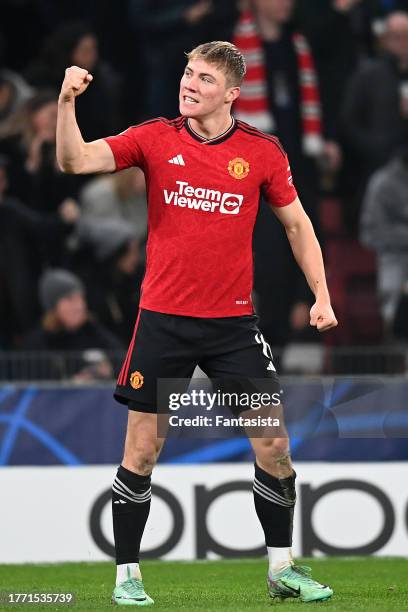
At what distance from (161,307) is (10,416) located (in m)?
3.25

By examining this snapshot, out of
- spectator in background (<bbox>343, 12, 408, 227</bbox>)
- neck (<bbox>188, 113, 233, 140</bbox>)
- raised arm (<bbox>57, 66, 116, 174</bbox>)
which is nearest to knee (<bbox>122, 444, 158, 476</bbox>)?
raised arm (<bbox>57, 66, 116, 174</bbox>)

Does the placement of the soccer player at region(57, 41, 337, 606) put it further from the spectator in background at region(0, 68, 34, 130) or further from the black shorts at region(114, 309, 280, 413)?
the spectator in background at region(0, 68, 34, 130)

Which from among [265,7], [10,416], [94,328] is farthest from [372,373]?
[265,7]

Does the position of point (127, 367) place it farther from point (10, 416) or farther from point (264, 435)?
point (10, 416)

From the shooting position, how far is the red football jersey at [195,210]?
20.3 feet

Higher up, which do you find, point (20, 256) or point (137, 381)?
point (20, 256)

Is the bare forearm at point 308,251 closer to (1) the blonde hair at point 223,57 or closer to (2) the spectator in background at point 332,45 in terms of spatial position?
(1) the blonde hair at point 223,57

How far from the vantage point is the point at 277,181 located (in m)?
6.36

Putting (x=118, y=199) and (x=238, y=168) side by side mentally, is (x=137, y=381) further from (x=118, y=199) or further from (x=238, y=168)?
(x=118, y=199)

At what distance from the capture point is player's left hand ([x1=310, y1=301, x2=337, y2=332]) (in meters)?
6.21

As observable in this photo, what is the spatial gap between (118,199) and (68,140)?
667 cm

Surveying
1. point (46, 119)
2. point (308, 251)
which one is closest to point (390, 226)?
point (46, 119)

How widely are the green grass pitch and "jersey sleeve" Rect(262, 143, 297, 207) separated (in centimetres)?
180

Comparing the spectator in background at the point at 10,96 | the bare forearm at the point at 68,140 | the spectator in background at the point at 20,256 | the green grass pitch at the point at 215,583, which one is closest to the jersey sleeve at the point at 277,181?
the bare forearm at the point at 68,140
